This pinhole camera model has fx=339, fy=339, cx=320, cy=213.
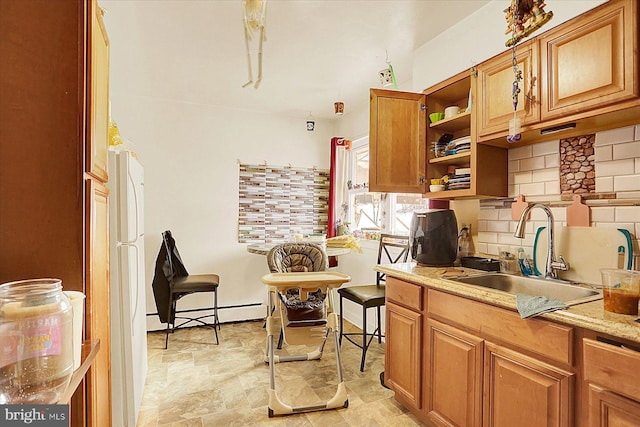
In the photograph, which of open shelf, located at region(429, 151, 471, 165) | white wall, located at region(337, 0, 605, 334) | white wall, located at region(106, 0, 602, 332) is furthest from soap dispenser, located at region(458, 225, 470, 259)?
white wall, located at region(106, 0, 602, 332)

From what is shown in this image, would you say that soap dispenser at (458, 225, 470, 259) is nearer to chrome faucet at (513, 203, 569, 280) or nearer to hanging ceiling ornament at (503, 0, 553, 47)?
chrome faucet at (513, 203, 569, 280)

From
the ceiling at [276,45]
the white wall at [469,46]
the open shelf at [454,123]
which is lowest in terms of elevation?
the open shelf at [454,123]

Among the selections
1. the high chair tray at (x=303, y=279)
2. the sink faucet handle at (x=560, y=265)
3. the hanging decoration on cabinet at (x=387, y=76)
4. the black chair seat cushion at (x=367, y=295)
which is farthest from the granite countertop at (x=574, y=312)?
the hanging decoration on cabinet at (x=387, y=76)

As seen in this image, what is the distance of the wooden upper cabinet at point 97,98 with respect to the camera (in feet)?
3.19

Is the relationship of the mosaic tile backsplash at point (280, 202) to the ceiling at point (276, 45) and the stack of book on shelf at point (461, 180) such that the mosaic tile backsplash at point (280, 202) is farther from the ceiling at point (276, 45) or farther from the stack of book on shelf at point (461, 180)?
the stack of book on shelf at point (461, 180)

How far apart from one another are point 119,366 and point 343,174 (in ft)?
9.99

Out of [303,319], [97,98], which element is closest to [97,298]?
[97,98]

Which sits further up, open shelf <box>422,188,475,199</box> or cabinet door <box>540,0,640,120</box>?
cabinet door <box>540,0,640,120</box>

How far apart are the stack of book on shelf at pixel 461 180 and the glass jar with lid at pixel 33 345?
6.84ft

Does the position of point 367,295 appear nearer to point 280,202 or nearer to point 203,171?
point 280,202

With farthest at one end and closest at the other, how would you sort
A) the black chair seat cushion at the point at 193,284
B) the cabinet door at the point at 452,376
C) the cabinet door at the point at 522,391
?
the black chair seat cushion at the point at 193,284 < the cabinet door at the point at 452,376 < the cabinet door at the point at 522,391

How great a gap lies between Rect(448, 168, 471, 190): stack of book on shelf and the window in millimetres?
936

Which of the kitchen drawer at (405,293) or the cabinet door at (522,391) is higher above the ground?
the kitchen drawer at (405,293)

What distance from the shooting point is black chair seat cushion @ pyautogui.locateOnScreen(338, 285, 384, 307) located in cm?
276
